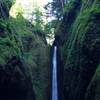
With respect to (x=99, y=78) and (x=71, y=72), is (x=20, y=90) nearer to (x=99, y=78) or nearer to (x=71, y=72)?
(x=71, y=72)

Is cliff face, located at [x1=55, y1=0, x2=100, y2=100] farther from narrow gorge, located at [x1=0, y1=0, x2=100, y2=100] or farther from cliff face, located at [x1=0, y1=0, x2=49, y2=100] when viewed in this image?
cliff face, located at [x1=0, y1=0, x2=49, y2=100]

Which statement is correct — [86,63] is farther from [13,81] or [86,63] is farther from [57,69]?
[57,69]

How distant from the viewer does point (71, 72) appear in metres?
20.0

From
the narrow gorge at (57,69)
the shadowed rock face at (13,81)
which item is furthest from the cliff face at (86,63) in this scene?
the shadowed rock face at (13,81)

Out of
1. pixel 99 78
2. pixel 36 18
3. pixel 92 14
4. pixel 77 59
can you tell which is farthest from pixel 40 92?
pixel 36 18

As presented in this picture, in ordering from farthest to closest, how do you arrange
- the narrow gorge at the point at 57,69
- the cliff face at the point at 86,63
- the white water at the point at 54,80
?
1. the white water at the point at 54,80
2. the narrow gorge at the point at 57,69
3. the cliff face at the point at 86,63

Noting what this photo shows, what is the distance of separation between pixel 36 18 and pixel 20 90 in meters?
26.1

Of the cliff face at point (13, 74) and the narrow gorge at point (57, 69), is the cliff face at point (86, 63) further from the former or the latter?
the cliff face at point (13, 74)

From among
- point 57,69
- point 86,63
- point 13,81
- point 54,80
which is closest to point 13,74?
point 13,81

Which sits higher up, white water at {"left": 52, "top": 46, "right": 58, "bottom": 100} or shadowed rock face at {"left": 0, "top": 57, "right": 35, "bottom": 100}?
shadowed rock face at {"left": 0, "top": 57, "right": 35, "bottom": 100}

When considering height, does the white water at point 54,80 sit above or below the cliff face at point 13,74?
below

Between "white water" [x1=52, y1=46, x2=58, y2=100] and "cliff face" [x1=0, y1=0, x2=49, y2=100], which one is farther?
"white water" [x1=52, y1=46, x2=58, y2=100]

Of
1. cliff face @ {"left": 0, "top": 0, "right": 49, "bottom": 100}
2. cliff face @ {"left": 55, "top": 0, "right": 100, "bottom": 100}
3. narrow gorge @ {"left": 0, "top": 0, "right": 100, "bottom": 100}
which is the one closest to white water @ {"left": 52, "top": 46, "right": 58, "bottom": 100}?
narrow gorge @ {"left": 0, "top": 0, "right": 100, "bottom": 100}

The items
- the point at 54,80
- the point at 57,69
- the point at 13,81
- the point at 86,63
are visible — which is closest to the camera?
the point at 86,63
